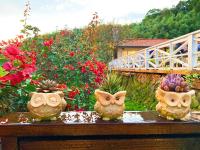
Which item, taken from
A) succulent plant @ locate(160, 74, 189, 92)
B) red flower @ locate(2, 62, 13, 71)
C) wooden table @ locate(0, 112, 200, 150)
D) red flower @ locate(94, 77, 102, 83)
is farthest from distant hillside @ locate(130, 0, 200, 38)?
wooden table @ locate(0, 112, 200, 150)

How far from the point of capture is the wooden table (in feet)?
7.71

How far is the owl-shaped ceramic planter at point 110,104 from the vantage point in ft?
8.07

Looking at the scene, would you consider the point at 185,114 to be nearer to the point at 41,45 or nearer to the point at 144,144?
the point at 144,144

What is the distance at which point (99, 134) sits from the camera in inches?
94.1

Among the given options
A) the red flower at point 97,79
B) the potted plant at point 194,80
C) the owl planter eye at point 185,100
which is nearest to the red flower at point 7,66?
the owl planter eye at point 185,100

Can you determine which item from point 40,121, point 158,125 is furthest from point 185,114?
point 40,121

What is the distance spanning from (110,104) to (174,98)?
14.2 inches

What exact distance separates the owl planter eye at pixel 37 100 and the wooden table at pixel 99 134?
0.33 feet

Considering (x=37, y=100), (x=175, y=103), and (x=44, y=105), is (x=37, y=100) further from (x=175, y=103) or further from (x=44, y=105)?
(x=175, y=103)

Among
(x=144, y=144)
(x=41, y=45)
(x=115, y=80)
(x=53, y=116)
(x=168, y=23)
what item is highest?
(x=168, y=23)

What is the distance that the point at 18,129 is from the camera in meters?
2.34

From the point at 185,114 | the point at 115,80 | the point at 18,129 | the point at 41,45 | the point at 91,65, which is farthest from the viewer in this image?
the point at 41,45

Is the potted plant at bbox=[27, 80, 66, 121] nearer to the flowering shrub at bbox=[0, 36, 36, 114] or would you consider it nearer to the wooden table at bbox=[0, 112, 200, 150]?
the wooden table at bbox=[0, 112, 200, 150]

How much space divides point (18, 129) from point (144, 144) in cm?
69
